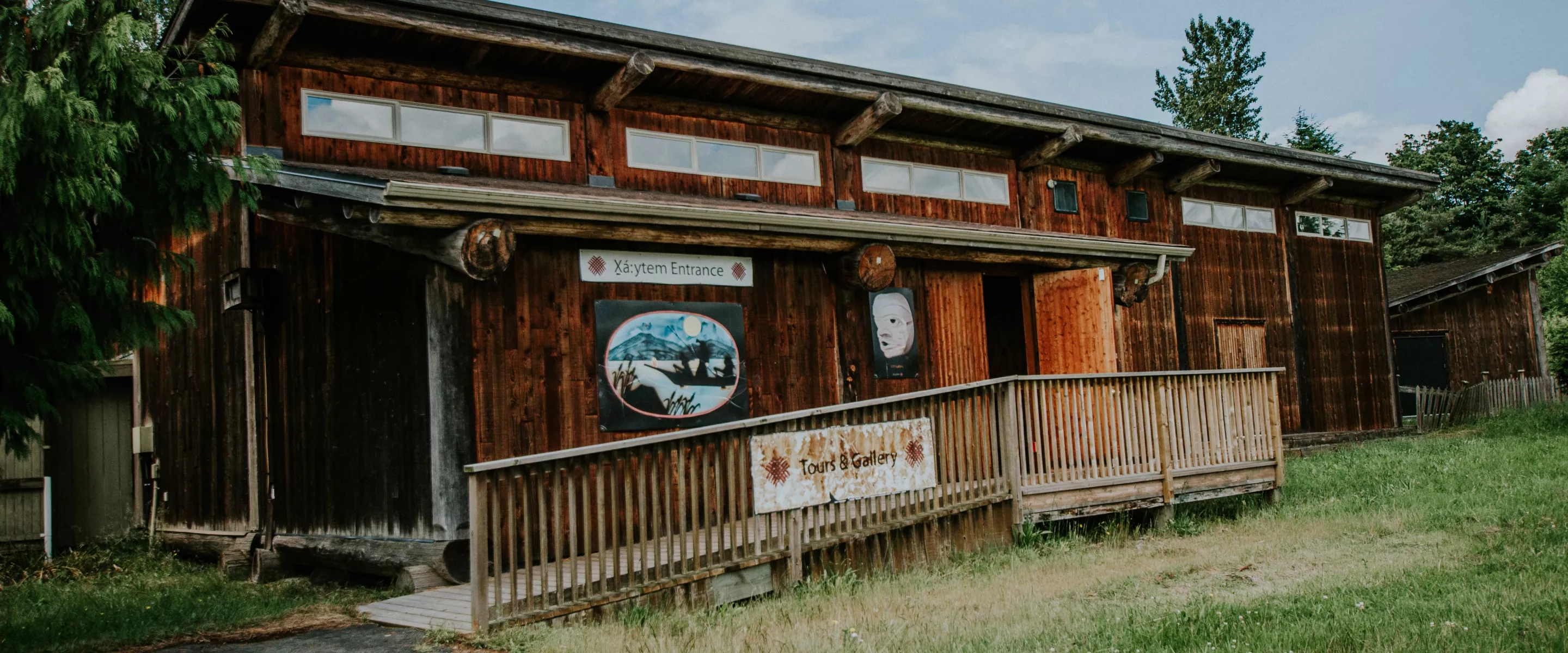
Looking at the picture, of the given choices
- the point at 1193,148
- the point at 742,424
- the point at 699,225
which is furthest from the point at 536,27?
the point at 1193,148

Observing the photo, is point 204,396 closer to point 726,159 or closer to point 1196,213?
point 726,159

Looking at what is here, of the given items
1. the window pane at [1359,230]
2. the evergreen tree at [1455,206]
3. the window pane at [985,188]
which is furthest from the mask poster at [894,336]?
the evergreen tree at [1455,206]

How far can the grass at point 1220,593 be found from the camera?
603 cm

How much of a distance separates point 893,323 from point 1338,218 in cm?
1145

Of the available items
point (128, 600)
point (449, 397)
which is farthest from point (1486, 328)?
point (128, 600)

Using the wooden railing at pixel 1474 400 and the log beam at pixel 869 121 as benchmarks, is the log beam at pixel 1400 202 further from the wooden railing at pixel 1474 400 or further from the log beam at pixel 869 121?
the log beam at pixel 869 121

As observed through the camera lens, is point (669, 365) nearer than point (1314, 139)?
Yes

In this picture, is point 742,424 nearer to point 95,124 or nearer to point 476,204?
point 476,204

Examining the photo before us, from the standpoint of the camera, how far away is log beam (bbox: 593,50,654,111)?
11.3 metres

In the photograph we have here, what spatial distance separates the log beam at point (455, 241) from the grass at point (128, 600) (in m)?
2.66

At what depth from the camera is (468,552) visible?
29.3 ft

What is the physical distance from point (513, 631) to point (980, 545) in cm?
437

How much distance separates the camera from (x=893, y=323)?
12.2m

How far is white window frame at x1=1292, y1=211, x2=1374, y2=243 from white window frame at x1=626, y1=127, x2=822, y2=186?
382 inches
